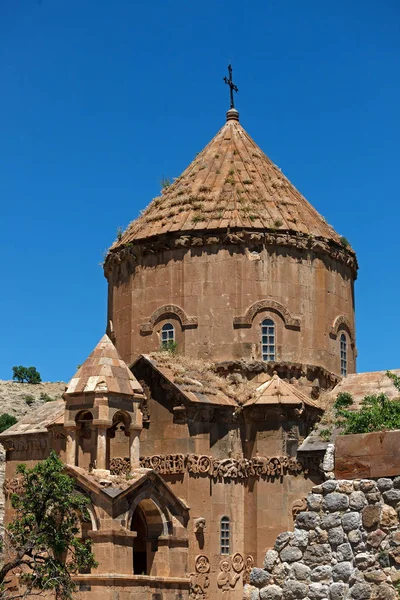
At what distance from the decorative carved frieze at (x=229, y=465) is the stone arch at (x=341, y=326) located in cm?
525

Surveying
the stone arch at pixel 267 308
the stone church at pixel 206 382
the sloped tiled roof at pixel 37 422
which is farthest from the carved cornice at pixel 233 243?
the sloped tiled roof at pixel 37 422

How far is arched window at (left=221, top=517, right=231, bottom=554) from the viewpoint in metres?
25.7

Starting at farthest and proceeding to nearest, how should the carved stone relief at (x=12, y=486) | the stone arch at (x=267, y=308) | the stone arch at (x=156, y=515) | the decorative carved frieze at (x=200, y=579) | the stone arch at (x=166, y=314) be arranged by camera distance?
the carved stone relief at (x=12, y=486), the stone arch at (x=166, y=314), the stone arch at (x=267, y=308), the decorative carved frieze at (x=200, y=579), the stone arch at (x=156, y=515)

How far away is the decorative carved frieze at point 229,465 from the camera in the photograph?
25.6m

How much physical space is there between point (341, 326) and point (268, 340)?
3.07m

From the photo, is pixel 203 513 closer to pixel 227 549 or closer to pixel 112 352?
pixel 227 549

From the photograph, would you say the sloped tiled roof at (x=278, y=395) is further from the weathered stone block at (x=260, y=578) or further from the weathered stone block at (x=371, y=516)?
the weathered stone block at (x=371, y=516)

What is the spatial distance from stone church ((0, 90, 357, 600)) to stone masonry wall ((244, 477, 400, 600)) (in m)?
16.3

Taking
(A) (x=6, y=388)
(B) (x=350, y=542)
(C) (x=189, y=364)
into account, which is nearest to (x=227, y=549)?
(C) (x=189, y=364)

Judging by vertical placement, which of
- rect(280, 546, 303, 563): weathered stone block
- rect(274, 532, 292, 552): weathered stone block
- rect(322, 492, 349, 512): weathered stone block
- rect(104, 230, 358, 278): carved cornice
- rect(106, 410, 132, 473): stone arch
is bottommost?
rect(280, 546, 303, 563): weathered stone block

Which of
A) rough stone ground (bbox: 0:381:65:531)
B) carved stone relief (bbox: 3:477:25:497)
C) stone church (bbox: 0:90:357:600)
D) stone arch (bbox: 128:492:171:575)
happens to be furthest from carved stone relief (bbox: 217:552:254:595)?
rough stone ground (bbox: 0:381:65:531)

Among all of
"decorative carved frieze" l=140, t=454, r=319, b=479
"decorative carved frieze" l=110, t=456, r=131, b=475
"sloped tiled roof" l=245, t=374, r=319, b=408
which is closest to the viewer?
"decorative carved frieze" l=140, t=454, r=319, b=479

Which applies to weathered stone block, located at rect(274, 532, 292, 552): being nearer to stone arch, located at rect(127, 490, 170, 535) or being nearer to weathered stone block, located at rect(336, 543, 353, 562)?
weathered stone block, located at rect(336, 543, 353, 562)

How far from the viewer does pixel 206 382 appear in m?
27.6
